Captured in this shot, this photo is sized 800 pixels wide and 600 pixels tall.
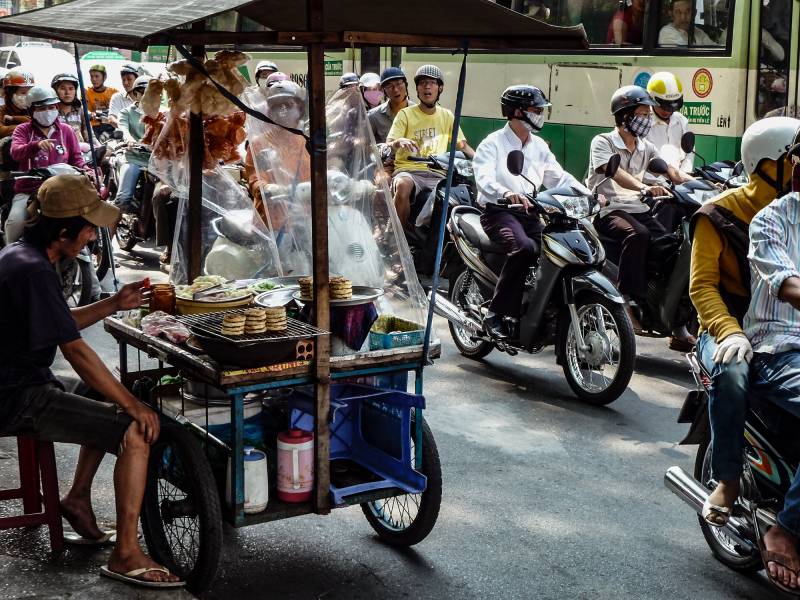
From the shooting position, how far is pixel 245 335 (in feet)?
12.3

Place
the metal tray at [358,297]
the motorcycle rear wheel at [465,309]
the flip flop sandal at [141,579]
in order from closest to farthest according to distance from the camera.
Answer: the flip flop sandal at [141,579], the metal tray at [358,297], the motorcycle rear wheel at [465,309]

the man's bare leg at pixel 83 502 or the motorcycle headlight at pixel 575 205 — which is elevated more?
the motorcycle headlight at pixel 575 205

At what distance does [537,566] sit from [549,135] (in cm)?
776

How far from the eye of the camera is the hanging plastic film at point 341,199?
4.99 m

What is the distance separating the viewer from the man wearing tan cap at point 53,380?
146 inches

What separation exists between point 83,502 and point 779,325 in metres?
2.71

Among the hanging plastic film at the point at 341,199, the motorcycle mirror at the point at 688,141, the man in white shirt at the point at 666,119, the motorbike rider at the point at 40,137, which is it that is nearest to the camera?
the hanging plastic film at the point at 341,199

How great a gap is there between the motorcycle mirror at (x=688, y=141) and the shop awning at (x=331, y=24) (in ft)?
13.2

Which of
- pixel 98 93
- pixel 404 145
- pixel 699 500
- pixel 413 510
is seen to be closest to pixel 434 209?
pixel 404 145

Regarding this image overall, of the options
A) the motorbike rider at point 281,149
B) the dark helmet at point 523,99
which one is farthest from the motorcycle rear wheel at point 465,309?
the motorbike rider at point 281,149

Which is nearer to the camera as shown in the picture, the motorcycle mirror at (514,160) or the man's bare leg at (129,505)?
the man's bare leg at (129,505)

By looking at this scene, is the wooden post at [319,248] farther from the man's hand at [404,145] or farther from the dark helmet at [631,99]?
the man's hand at [404,145]

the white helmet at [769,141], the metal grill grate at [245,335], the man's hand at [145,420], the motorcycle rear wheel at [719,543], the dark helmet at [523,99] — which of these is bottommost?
the motorcycle rear wheel at [719,543]

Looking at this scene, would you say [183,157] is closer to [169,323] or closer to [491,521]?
[169,323]
